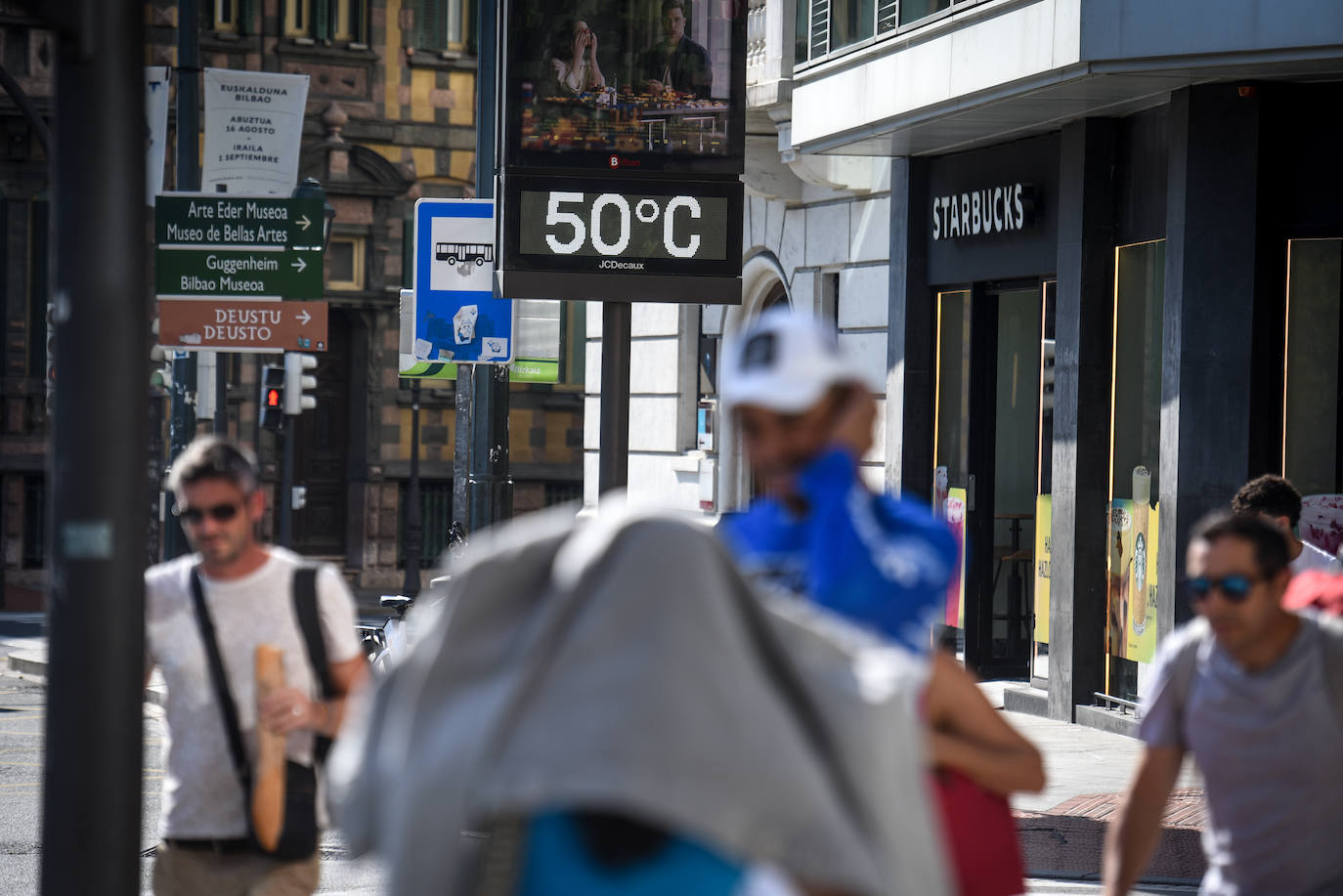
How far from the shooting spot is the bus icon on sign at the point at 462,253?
13492 mm

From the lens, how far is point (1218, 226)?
40.3 ft

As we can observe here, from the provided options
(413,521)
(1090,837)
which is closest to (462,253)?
(1090,837)

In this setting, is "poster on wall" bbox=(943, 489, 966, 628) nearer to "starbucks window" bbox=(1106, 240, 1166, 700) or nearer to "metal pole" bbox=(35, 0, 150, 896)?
"starbucks window" bbox=(1106, 240, 1166, 700)

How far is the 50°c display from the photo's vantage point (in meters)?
9.81

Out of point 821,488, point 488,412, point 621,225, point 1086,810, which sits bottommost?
point 1086,810

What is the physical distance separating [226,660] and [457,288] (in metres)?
8.87

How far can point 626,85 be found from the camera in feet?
32.2

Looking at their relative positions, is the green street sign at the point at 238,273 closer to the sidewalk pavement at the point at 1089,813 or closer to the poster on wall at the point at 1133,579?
the poster on wall at the point at 1133,579

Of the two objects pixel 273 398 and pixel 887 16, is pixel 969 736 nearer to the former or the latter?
pixel 887 16

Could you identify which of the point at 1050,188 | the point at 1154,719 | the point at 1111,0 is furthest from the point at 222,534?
the point at 1050,188

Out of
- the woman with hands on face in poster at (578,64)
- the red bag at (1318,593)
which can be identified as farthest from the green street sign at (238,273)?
the red bag at (1318,593)

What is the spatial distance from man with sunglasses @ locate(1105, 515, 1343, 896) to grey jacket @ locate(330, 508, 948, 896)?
217 centimetres

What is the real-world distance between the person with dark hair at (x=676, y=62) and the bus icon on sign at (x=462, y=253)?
3722 millimetres

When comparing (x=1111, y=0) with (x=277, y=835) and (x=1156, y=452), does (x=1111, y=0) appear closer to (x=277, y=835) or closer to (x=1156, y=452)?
(x=1156, y=452)
